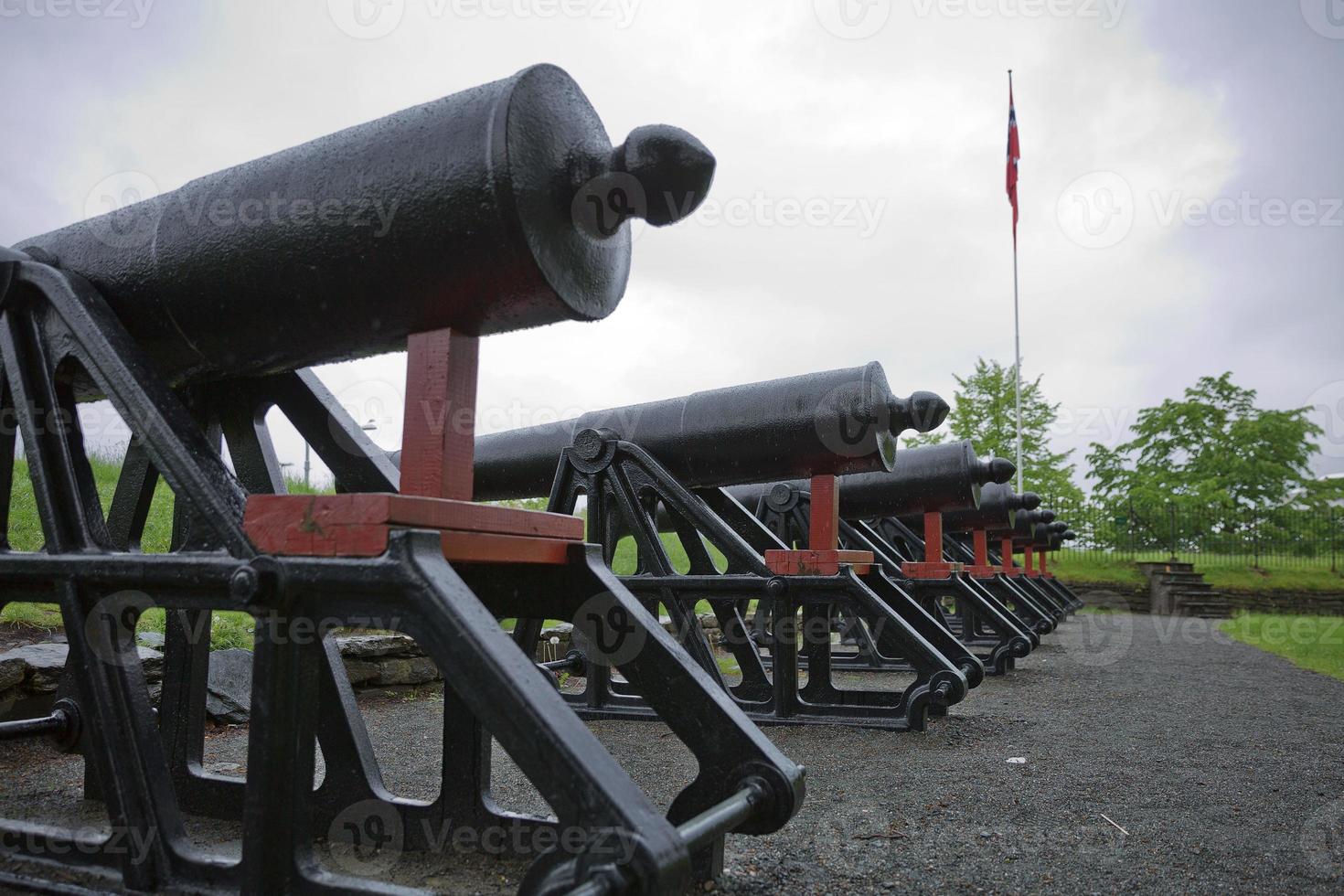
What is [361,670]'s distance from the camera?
604 cm

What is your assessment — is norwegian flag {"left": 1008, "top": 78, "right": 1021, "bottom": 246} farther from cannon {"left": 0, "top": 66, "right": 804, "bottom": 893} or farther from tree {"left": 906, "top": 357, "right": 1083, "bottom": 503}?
cannon {"left": 0, "top": 66, "right": 804, "bottom": 893}

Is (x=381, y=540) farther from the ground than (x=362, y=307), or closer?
closer

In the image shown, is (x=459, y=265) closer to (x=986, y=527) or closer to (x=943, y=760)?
(x=943, y=760)

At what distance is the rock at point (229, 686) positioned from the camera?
509 cm

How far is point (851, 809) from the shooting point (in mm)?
3234

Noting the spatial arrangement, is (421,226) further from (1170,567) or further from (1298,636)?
(1170,567)

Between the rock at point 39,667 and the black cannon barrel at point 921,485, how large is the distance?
5.29 metres

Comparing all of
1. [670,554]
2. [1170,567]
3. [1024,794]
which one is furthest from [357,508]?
[1170,567]

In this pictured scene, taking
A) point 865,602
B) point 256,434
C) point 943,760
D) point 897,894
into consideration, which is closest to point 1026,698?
Result: point 865,602

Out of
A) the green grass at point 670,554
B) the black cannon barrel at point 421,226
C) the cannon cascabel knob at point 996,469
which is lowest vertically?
the green grass at point 670,554

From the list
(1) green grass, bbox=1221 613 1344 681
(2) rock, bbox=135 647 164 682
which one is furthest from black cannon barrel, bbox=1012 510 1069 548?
(2) rock, bbox=135 647 164 682

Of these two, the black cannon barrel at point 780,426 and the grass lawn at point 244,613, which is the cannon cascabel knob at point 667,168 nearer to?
the grass lawn at point 244,613

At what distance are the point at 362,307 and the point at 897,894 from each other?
188 centimetres

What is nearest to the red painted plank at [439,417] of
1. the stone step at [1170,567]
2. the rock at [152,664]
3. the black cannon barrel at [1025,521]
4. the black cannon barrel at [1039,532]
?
the rock at [152,664]
